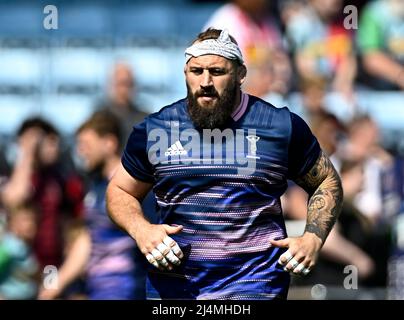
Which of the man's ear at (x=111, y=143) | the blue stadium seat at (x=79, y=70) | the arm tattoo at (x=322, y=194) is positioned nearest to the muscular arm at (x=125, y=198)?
the arm tattoo at (x=322, y=194)

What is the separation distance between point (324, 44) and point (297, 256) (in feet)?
19.6

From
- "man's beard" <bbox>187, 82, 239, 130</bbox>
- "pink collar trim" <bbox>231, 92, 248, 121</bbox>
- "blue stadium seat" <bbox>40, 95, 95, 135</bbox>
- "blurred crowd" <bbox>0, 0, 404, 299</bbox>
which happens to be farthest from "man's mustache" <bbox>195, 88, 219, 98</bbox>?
"blue stadium seat" <bbox>40, 95, 95, 135</bbox>

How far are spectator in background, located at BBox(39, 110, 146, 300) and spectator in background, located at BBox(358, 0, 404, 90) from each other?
125 inches

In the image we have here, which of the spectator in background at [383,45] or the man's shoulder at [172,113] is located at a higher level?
the spectator in background at [383,45]

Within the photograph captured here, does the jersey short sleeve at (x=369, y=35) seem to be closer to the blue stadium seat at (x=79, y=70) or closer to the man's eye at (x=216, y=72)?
the blue stadium seat at (x=79, y=70)

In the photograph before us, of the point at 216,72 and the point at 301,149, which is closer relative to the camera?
the point at 216,72

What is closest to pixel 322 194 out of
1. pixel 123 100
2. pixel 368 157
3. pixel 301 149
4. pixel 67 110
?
pixel 301 149

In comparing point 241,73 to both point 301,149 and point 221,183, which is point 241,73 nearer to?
point 301,149

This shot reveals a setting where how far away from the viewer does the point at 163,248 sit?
6602mm

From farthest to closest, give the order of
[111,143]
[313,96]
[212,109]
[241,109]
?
[313,96] → [111,143] → [241,109] → [212,109]

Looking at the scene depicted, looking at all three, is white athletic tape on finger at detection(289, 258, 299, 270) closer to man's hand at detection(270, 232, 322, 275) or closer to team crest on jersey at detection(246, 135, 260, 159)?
man's hand at detection(270, 232, 322, 275)

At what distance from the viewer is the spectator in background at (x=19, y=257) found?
452 inches

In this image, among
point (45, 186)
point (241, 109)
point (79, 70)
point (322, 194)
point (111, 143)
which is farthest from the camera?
point (79, 70)

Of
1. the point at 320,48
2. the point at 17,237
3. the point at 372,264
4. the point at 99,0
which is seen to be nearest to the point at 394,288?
the point at 372,264
